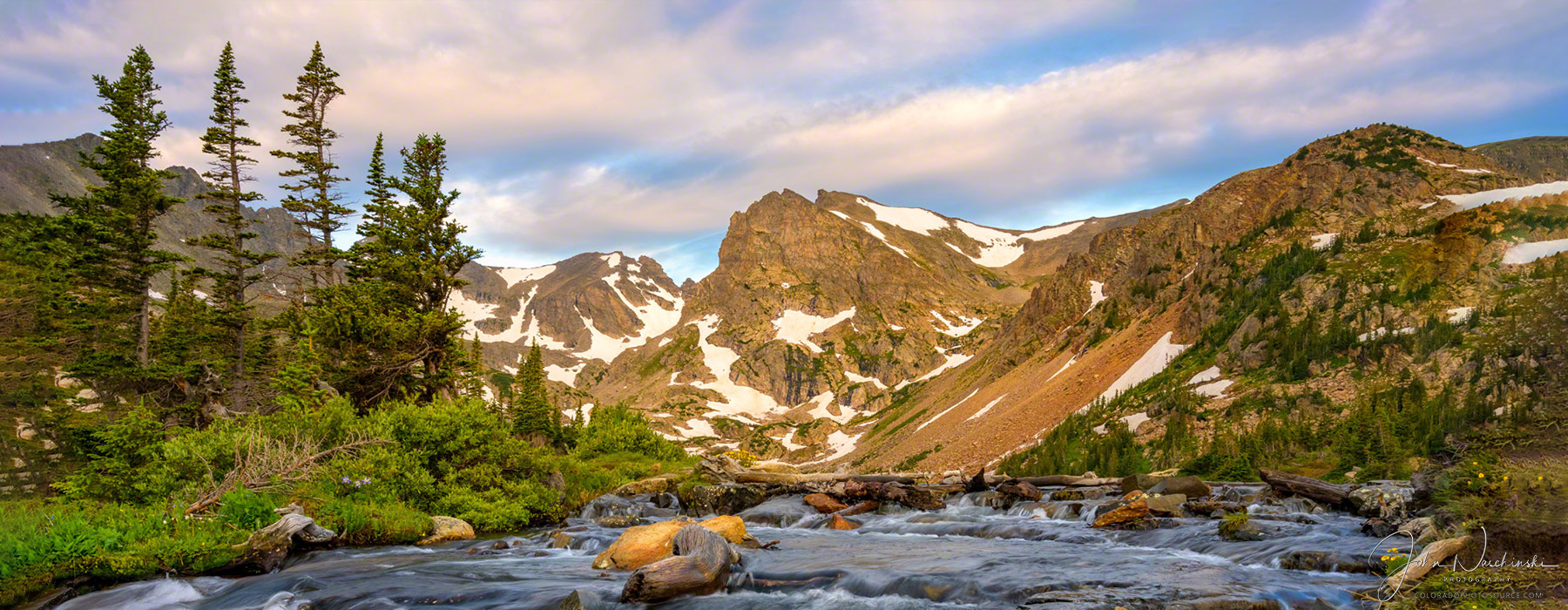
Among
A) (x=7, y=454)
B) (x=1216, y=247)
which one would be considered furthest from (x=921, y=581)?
(x=1216, y=247)

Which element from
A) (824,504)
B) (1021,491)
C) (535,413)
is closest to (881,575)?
(824,504)

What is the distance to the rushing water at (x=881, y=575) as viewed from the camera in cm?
1438

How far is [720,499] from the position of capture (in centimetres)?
3203

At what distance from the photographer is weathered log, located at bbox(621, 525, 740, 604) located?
48.2 feet

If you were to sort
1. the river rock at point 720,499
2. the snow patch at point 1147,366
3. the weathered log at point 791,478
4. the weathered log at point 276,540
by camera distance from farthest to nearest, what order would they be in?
1. the snow patch at point 1147,366
2. the weathered log at point 791,478
3. the river rock at point 720,499
4. the weathered log at point 276,540

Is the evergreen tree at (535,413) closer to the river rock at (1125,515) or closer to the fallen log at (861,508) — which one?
the fallen log at (861,508)

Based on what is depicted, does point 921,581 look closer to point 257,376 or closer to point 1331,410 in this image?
point 1331,410

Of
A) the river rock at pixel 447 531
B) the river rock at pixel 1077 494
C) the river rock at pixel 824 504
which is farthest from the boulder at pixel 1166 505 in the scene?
the river rock at pixel 447 531

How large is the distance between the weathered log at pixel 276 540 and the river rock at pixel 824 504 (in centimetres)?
1778

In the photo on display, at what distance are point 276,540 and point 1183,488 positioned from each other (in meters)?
29.7

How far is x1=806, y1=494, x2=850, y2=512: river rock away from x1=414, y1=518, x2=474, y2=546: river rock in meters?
13.7

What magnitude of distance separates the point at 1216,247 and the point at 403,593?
77238mm

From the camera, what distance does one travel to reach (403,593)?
15.5 m

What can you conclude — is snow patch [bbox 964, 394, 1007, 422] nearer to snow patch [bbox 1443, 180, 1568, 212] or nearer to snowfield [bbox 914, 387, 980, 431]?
snowfield [bbox 914, 387, 980, 431]
